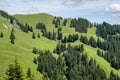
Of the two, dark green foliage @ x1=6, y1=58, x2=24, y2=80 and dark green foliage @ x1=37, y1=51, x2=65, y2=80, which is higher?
dark green foliage @ x1=6, y1=58, x2=24, y2=80

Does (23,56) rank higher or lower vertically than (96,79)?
higher

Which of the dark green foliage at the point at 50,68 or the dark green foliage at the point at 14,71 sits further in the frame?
the dark green foliage at the point at 50,68

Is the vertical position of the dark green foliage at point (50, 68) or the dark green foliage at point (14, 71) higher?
the dark green foliage at point (14, 71)

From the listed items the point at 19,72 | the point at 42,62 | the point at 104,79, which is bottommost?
the point at 104,79

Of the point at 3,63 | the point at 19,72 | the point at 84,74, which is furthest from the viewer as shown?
the point at 84,74

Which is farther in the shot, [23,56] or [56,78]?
[23,56]

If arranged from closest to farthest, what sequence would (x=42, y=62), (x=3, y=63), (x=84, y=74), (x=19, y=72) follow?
(x=19, y=72) → (x=3, y=63) → (x=42, y=62) → (x=84, y=74)

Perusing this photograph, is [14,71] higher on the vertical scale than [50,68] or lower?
higher

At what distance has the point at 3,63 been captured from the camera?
556 feet

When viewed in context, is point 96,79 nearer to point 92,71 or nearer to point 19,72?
point 92,71

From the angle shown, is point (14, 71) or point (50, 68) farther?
point (50, 68)

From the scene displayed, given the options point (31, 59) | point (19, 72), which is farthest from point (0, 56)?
point (19, 72)

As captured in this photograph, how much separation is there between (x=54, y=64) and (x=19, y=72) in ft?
548

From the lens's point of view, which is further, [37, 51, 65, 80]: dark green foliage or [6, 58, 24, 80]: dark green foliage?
[37, 51, 65, 80]: dark green foliage
